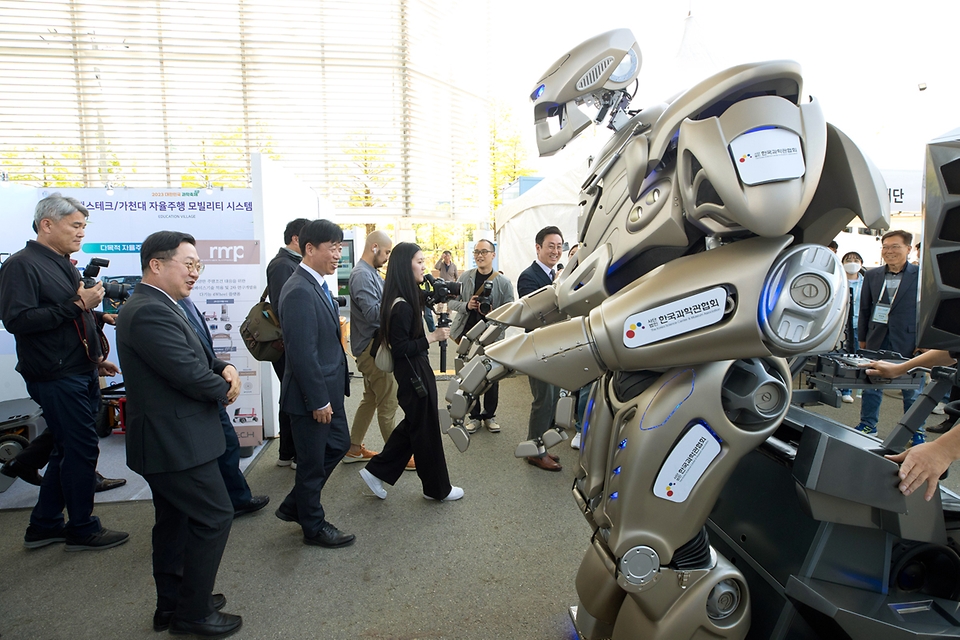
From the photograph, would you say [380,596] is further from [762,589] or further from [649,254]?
[649,254]

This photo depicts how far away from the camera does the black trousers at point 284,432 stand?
3967 millimetres

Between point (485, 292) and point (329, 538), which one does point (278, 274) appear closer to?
point (329, 538)

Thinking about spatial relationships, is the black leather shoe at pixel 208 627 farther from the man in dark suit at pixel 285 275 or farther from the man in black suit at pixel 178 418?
the man in dark suit at pixel 285 275

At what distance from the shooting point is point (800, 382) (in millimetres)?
7285

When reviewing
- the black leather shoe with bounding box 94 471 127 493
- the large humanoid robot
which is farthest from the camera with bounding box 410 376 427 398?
the black leather shoe with bounding box 94 471 127 493

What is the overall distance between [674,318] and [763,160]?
441mm

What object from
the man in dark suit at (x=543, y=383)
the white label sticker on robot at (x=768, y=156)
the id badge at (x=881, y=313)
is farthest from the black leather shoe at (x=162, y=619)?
the id badge at (x=881, y=313)

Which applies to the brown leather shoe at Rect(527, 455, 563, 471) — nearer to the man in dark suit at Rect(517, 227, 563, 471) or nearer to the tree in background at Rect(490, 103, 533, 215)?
the man in dark suit at Rect(517, 227, 563, 471)

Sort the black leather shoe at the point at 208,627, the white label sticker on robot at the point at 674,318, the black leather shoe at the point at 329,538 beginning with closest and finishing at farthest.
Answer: the white label sticker on robot at the point at 674,318 < the black leather shoe at the point at 208,627 < the black leather shoe at the point at 329,538

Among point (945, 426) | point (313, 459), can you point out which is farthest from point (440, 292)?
point (945, 426)

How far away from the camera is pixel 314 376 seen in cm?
274

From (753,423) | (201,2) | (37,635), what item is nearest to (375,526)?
(37,635)

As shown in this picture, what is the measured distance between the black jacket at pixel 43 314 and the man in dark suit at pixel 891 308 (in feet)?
21.4

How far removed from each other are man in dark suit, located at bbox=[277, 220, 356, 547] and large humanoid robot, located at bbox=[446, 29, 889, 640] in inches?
51.3
